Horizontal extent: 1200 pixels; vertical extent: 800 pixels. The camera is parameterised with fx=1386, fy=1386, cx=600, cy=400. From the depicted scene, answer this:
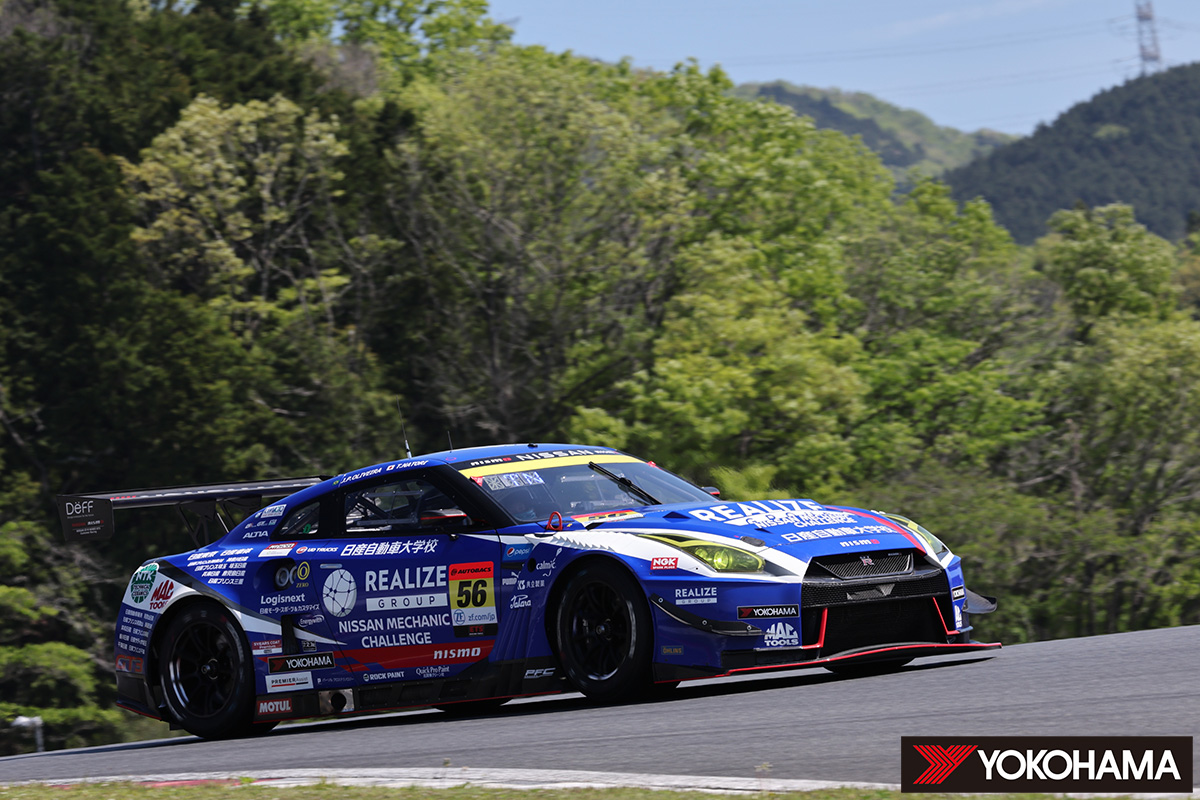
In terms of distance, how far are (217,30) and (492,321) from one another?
17738 millimetres

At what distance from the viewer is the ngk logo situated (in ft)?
29.3

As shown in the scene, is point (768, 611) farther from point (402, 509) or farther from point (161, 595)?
point (161, 595)

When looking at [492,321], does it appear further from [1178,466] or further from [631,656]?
[631,656]

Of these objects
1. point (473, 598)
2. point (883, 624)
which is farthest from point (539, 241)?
point (883, 624)

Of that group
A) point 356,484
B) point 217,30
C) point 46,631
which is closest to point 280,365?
point 46,631

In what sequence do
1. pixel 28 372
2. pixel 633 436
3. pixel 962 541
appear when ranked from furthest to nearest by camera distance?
pixel 28 372 → pixel 633 436 → pixel 962 541

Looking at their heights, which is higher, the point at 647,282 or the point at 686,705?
the point at 647,282

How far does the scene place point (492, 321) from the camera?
34.7m

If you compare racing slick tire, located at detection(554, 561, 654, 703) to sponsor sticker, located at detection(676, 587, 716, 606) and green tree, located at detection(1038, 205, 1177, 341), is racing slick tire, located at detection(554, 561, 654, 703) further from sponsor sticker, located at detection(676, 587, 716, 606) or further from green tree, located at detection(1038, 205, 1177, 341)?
green tree, located at detection(1038, 205, 1177, 341)

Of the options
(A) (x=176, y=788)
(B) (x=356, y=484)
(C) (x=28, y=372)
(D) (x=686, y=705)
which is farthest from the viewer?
(C) (x=28, y=372)

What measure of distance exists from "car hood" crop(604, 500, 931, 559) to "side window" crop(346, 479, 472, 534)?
1071 mm

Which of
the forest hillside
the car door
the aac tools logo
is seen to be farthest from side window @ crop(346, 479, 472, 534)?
the forest hillside

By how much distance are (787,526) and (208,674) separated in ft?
12.7

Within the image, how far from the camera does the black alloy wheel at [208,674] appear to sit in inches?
334
